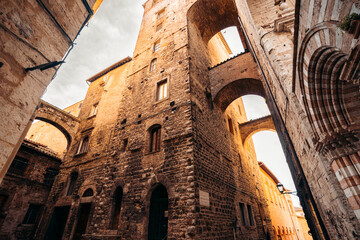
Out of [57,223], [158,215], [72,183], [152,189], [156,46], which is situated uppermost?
[156,46]

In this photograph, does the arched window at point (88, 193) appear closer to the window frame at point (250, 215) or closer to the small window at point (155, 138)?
the small window at point (155, 138)

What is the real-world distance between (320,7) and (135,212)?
6.90 m

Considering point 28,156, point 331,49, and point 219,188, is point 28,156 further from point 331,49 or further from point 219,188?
Result: point 331,49

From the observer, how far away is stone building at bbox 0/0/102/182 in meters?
2.74

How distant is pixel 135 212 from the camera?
19.4 feet

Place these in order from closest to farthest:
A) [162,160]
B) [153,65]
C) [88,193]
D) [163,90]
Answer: [162,160] → [88,193] → [163,90] → [153,65]

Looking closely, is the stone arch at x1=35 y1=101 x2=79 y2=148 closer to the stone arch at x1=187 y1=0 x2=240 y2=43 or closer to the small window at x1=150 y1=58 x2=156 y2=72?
the small window at x1=150 y1=58 x2=156 y2=72

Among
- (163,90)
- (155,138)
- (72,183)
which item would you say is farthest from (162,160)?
(72,183)

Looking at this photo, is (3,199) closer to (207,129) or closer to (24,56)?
(24,56)

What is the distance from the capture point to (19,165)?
1002 centimetres

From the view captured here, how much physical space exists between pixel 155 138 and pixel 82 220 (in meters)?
5.32

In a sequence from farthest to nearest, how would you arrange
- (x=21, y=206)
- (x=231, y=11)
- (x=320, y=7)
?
1. (x=231, y=11)
2. (x=21, y=206)
3. (x=320, y=7)

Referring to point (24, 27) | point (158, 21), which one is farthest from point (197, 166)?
point (158, 21)

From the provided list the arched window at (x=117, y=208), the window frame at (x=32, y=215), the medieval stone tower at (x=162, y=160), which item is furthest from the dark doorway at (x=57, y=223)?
the arched window at (x=117, y=208)
